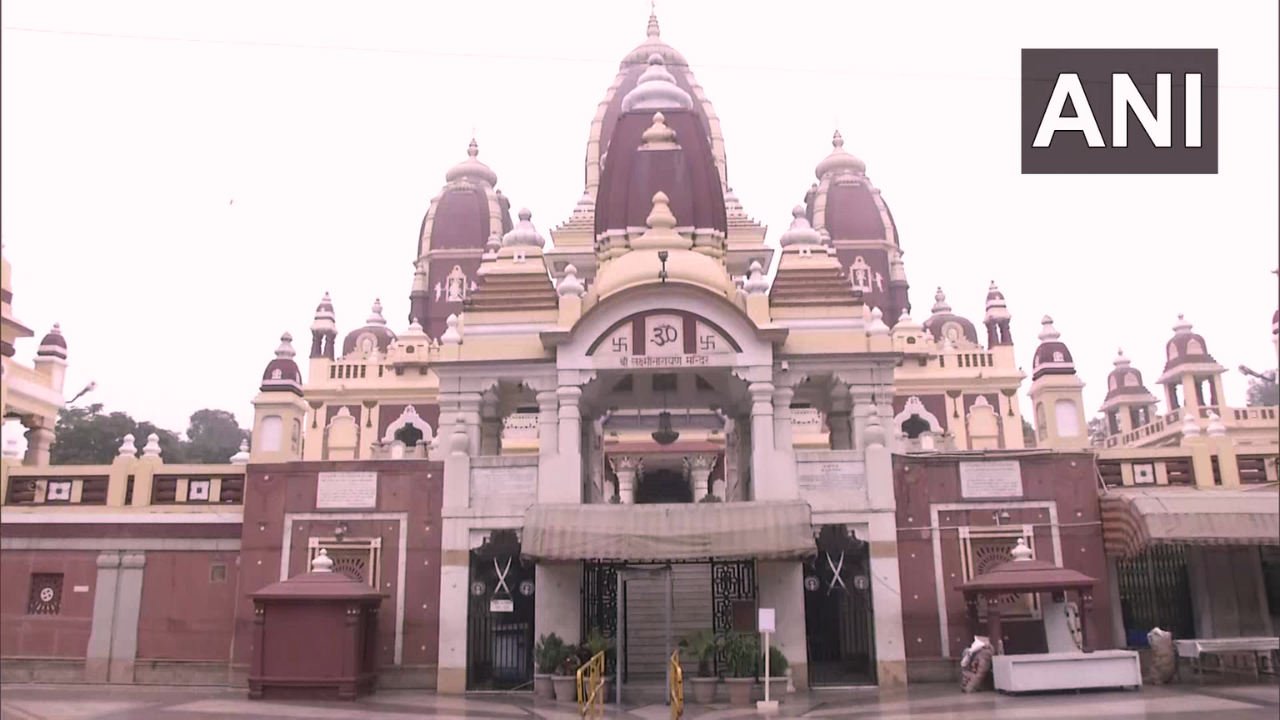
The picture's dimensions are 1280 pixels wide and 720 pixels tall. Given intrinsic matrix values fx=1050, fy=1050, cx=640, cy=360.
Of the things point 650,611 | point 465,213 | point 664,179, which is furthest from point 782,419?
point 465,213

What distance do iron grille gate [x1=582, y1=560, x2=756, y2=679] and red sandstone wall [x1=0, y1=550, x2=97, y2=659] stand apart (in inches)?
386

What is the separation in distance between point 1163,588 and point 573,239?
1846cm

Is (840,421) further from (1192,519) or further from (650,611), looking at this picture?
(1192,519)

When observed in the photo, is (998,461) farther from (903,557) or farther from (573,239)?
(573,239)

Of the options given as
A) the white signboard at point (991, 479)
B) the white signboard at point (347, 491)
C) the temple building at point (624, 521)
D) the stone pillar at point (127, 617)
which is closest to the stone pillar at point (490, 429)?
the temple building at point (624, 521)

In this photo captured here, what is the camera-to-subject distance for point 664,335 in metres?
19.2

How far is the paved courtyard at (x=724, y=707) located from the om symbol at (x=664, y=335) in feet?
21.3

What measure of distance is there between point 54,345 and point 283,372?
6862 mm

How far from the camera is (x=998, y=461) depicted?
64.3 feet

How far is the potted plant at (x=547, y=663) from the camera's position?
56.9 ft

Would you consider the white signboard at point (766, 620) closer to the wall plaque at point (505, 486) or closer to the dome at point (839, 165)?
the wall plaque at point (505, 486)

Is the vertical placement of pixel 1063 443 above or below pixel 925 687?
above

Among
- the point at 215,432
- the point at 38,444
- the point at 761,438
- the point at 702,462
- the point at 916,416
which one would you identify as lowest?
the point at 761,438

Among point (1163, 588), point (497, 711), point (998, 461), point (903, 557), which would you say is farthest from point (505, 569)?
point (1163, 588)
